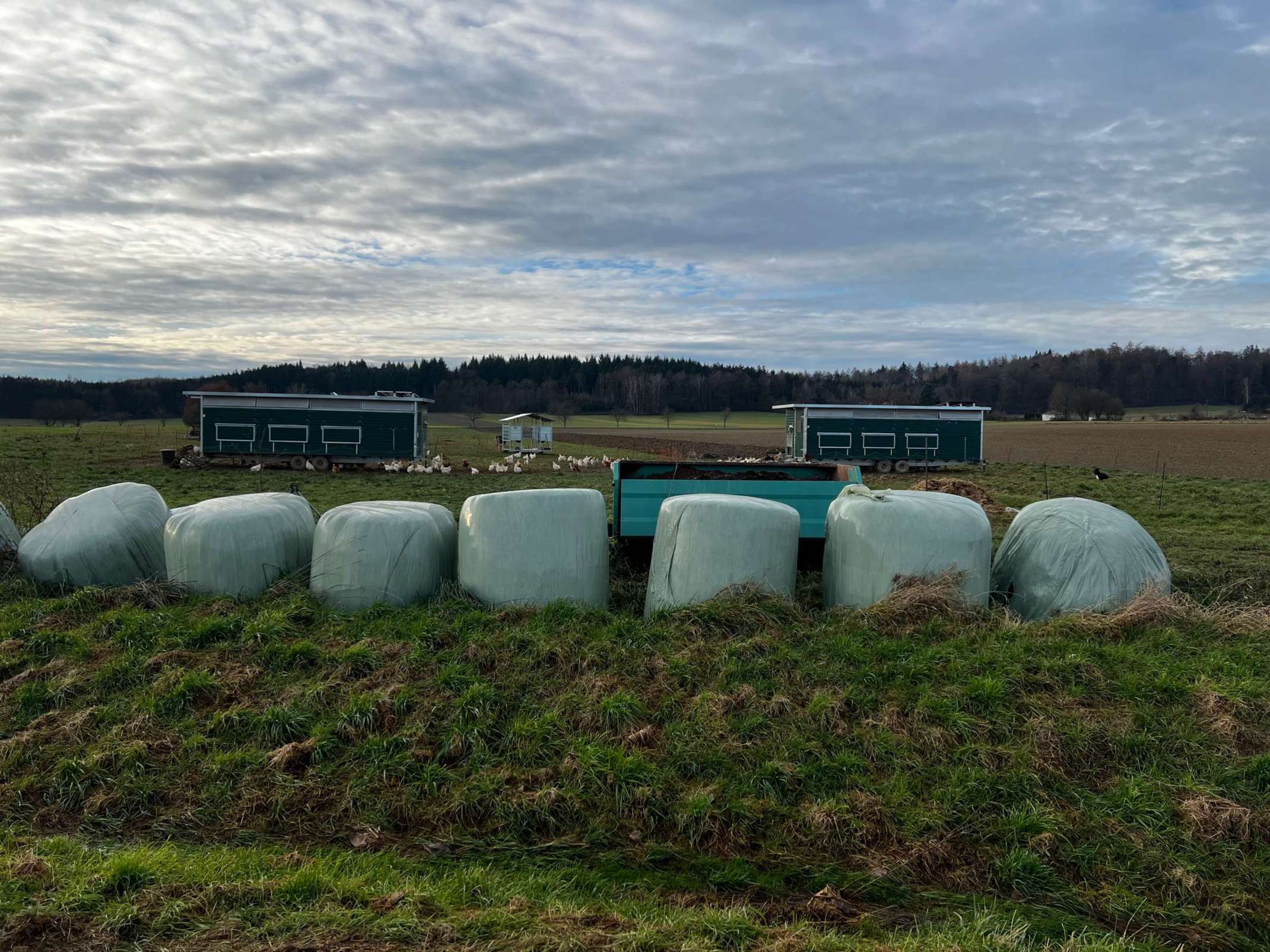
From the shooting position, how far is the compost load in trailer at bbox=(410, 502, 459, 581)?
7211 mm

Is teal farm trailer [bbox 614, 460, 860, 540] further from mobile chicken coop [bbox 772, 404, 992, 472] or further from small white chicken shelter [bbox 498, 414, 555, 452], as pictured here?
small white chicken shelter [bbox 498, 414, 555, 452]

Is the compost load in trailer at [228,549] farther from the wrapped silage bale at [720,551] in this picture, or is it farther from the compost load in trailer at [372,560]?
the wrapped silage bale at [720,551]

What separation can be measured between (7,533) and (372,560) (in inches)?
174

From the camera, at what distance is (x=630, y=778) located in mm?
4410

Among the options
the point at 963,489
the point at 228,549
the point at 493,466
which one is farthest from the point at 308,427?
the point at 228,549

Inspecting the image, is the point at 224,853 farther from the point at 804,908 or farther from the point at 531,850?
the point at 804,908

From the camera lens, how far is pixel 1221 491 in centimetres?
2086

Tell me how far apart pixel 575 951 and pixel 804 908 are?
1.10 m

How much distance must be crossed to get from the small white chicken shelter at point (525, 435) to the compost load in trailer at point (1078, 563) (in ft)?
110

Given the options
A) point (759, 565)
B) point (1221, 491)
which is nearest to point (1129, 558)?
point (759, 565)

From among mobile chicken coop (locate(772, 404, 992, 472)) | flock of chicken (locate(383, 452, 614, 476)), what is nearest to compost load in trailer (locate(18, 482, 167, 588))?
flock of chicken (locate(383, 452, 614, 476))

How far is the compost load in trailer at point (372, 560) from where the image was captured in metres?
6.62

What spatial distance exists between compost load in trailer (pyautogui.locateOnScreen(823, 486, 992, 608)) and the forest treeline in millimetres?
89287

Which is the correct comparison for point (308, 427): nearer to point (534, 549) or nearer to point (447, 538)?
point (447, 538)
